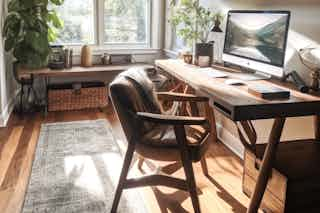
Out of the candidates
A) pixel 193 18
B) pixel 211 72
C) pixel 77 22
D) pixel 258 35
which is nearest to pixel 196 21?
pixel 193 18

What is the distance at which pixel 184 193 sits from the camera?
2.36 meters

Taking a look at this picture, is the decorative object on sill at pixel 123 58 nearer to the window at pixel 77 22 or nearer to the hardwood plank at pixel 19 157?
the window at pixel 77 22

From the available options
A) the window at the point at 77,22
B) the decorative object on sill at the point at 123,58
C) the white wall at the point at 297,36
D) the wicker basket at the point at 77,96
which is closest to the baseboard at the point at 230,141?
the white wall at the point at 297,36

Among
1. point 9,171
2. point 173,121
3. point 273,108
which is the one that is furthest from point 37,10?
point 273,108

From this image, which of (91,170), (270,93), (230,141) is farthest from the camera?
(230,141)

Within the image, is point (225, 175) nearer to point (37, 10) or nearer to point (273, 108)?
point (273, 108)

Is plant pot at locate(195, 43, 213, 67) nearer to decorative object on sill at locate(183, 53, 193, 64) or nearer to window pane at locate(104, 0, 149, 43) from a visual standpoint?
decorative object on sill at locate(183, 53, 193, 64)

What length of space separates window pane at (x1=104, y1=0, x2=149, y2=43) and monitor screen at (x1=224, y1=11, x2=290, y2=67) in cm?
244

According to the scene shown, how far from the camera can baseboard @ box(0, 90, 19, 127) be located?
356 cm

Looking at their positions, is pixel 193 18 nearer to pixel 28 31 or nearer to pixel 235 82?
pixel 235 82

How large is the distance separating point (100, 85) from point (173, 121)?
8.59ft

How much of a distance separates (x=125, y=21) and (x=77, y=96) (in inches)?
53.4

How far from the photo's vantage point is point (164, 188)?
242cm

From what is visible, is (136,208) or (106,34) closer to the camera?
(136,208)
